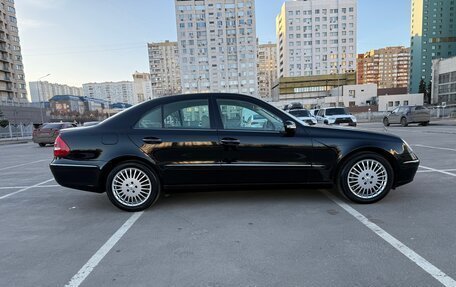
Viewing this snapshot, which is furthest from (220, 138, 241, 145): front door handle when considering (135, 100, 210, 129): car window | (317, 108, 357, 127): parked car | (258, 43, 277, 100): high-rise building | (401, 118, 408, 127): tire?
(258, 43, 277, 100): high-rise building

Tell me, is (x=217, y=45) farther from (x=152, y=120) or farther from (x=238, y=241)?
(x=238, y=241)

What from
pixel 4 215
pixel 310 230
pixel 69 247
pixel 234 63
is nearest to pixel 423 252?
pixel 310 230

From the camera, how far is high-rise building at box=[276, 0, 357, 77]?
391ft

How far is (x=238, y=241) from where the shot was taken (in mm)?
3238

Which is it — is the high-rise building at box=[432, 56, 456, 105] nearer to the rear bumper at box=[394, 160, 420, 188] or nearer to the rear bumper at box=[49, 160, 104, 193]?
the rear bumper at box=[394, 160, 420, 188]

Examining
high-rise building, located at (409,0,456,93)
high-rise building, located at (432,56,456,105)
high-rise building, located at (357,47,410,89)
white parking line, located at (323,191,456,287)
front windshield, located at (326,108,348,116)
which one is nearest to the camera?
white parking line, located at (323,191,456,287)

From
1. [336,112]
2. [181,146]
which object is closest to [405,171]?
[181,146]

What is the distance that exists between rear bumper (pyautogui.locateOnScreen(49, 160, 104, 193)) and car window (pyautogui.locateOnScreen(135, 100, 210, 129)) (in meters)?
0.93

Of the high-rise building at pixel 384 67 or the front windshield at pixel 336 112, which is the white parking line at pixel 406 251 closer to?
the front windshield at pixel 336 112

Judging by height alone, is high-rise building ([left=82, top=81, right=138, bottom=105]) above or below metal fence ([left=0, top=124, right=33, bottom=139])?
above

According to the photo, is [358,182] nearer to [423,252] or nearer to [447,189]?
[423,252]

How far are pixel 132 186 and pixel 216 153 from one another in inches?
52.6

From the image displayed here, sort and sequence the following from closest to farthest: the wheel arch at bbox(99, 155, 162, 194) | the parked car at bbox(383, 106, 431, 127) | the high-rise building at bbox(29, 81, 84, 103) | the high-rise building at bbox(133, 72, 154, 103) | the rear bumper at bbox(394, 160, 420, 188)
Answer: the wheel arch at bbox(99, 155, 162, 194), the rear bumper at bbox(394, 160, 420, 188), the parked car at bbox(383, 106, 431, 127), the high-rise building at bbox(29, 81, 84, 103), the high-rise building at bbox(133, 72, 154, 103)

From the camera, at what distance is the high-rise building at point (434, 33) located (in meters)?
129
